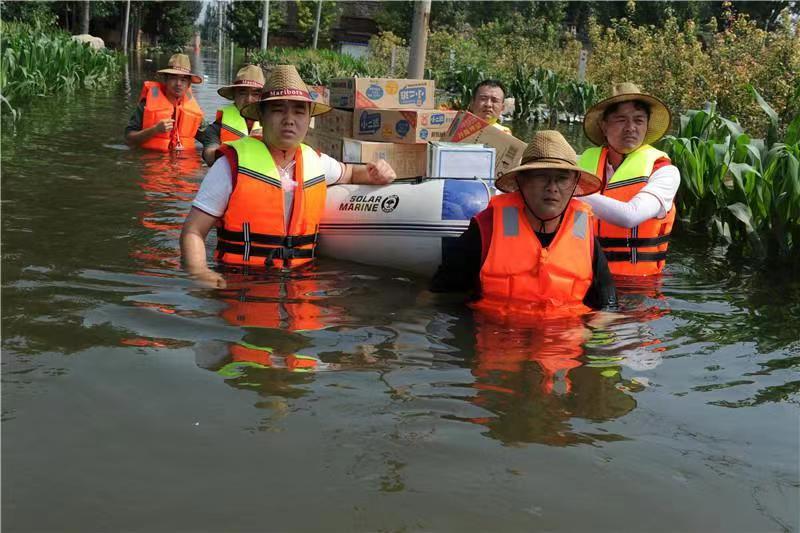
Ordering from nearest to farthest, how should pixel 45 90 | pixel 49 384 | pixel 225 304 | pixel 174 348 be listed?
A: pixel 49 384
pixel 174 348
pixel 225 304
pixel 45 90

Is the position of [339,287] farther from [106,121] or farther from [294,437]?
[106,121]

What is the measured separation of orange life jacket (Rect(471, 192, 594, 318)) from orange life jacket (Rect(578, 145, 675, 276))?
1.16 metres

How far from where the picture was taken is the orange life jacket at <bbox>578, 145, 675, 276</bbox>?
19.8ft

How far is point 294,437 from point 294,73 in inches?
104

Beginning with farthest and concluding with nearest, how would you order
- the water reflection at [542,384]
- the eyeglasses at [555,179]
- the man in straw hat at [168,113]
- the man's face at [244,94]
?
the man in straw hat at [168,113], the man's face at [244,94], the eyeglasses at [555,179], the water reflection at [542,384]

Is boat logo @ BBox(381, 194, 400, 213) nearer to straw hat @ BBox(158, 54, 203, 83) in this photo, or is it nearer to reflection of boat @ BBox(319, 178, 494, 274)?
reflection of boat @ BBox(319, 178, 494, 274)

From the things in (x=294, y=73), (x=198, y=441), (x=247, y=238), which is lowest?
(x=198, y=441)

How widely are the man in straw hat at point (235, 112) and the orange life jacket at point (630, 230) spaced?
327cm

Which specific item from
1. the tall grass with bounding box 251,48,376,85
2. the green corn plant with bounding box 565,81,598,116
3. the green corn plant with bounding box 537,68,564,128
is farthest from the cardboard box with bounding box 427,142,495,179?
the tall grass with bounding box 251,48,376,85

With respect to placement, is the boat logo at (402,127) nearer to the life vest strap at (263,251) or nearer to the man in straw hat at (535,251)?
the life vest strap at (263,251)

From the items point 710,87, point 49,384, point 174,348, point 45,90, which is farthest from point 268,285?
point 45,90

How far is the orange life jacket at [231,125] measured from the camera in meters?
8.90

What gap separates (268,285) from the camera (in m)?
5.69

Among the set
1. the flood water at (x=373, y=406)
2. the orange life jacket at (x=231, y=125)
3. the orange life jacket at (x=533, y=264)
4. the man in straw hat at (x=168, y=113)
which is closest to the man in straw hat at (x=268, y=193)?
the flood water at (x=373, y=406)
